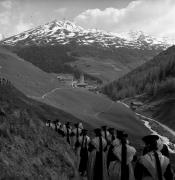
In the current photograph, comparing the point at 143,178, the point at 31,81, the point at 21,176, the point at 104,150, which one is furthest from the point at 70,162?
the point at 31,81

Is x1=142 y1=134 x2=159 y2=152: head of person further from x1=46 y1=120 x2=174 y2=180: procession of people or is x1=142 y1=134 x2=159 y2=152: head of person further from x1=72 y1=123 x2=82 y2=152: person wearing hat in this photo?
x1=72 y1=123 x2=82 y2=152: person wearing hat

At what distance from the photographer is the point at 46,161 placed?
18250 millimetres

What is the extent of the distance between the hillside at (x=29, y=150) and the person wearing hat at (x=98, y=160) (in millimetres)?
1717

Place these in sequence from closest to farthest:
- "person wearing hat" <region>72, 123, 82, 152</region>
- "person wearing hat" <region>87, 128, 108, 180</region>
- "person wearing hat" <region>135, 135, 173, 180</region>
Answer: "person wearing hat" <region>135, 135, 173, 180</region>, "person wearing hat" <region>87, 128, 108, 180</region>, "person wearing hat" <region>72, 123, 82, 152</region>

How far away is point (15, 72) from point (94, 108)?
2628cm

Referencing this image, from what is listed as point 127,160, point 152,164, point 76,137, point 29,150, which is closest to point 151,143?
point 152,164

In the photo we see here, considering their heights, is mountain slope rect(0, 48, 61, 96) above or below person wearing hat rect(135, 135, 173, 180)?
above

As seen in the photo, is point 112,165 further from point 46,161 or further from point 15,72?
point 15,72

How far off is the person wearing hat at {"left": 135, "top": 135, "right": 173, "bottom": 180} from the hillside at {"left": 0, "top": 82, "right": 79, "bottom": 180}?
4.04 metres

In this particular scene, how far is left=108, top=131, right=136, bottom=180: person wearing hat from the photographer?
12.9 m

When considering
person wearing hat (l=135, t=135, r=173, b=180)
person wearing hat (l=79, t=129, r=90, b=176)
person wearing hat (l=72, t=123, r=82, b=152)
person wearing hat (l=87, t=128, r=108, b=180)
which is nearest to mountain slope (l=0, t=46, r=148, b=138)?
person wearing hat (l=72, t=123, r=82, b=152)

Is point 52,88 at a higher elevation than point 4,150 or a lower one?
higher

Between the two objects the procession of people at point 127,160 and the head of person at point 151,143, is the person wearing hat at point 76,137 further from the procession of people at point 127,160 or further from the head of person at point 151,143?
the head of person at point 151,143

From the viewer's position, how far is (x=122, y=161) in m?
12.9
